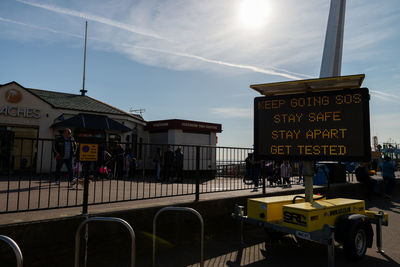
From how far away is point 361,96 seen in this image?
17.3ft

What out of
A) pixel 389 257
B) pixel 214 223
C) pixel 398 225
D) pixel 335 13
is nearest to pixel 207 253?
pixel 214 223

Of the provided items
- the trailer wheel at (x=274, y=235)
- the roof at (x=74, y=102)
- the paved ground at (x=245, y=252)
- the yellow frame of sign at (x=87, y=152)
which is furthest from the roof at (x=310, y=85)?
the roof at (x=74, y=102)

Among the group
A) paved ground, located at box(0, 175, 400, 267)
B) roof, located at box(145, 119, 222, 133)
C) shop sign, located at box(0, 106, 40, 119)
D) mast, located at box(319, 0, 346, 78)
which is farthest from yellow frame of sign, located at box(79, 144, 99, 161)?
mast, located at box(319, 0, 346, 78)

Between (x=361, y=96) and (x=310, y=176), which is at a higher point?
(x=361, y=96)

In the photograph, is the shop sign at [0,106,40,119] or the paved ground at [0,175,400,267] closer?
the paved ground at [0,175,400,267]

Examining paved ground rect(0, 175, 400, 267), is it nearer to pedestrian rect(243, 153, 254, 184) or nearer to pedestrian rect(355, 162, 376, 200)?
pedestrian rect(243, 153, 254, 184)

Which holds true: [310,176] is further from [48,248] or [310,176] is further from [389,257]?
[48,248]

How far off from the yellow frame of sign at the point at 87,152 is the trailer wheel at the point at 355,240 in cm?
447

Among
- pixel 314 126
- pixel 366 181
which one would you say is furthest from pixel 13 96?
pixel 366 181

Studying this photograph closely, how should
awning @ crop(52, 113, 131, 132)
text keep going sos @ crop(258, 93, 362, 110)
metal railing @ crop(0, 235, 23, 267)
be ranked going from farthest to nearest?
awning @ crop(52, 113, 131, 132) → text keep going sos @ crop(258, 93, 362, 110) → metal railing @ crop(0, 235, 23, 267)

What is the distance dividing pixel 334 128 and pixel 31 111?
680 inches

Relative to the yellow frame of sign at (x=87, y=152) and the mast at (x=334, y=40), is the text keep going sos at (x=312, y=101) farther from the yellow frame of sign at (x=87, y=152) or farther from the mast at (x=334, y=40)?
the mast at (x=334, y=40)

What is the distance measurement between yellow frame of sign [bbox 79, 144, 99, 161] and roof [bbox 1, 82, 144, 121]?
49.2 feet

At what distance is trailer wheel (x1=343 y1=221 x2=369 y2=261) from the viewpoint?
4742mm
